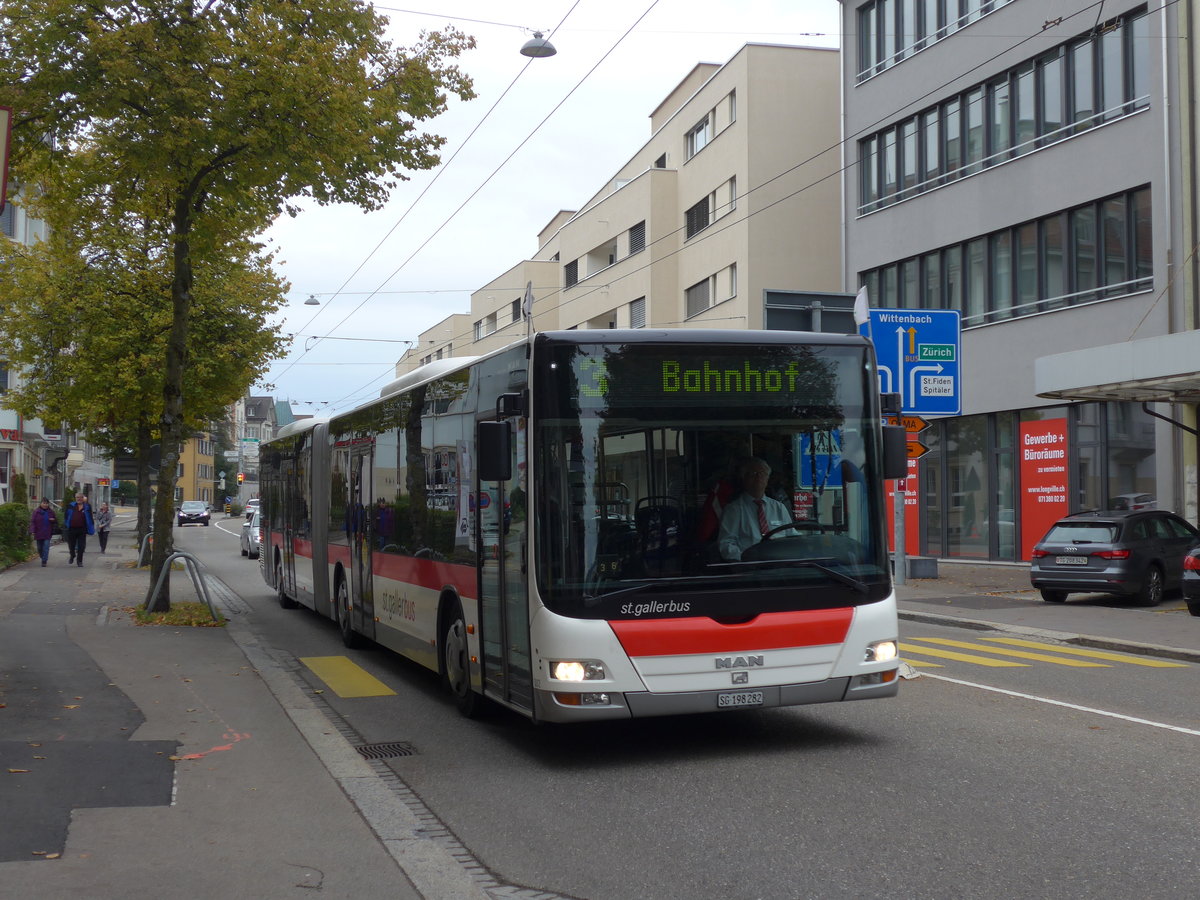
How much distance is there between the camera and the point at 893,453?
27.1 ft

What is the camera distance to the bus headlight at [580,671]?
24.6 ft

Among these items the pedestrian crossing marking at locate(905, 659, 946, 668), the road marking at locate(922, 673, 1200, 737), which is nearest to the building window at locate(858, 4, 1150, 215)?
the pedestrian crossing marking at locate(905, 659, 946, 668)

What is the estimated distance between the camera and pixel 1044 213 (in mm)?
26312

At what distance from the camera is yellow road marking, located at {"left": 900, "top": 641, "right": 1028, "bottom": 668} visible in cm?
1282

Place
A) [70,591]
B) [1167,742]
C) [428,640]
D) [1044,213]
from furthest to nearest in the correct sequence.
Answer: [1044,213]
[70,591]
[428,640]
[1167,742]

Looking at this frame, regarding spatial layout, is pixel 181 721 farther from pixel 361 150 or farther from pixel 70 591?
pixel 70 591

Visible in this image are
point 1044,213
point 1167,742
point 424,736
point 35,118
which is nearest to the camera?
point 1167,742

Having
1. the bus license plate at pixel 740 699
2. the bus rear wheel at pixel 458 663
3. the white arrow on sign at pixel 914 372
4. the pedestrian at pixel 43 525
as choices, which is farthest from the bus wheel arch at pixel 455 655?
the pedestrian at pixel 43 525

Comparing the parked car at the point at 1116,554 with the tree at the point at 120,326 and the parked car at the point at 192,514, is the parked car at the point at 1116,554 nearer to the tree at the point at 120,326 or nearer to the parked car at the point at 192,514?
the tree at the point at 120,326

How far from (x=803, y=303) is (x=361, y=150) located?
18.5ft

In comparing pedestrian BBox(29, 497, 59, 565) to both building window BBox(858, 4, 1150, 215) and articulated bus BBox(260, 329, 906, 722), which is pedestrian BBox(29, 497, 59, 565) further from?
articulated bus BBox(260, 329, 906, 722)

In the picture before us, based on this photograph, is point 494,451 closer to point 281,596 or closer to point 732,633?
point 732,633

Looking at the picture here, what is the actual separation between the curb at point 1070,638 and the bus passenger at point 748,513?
7951mm

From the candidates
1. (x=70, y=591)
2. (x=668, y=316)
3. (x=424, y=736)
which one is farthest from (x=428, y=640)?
(x=668, y=316)
